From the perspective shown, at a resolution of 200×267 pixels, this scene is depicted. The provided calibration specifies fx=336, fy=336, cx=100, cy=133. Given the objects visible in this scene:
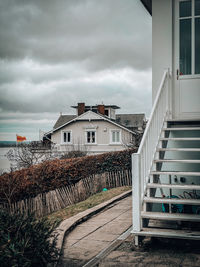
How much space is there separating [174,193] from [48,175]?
15.1 feet

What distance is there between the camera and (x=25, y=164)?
16.5m

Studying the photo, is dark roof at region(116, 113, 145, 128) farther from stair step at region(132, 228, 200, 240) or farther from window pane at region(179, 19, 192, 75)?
stair step at region(132, 228, 200, 240)

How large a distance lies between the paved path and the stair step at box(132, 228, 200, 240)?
809 millimetres

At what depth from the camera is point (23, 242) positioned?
3.80 m

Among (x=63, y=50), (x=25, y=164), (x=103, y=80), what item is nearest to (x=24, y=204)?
(x=25, y=164)

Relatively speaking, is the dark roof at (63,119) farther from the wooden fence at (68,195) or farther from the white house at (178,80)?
the white house at (178,80)

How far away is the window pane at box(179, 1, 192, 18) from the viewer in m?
7.42

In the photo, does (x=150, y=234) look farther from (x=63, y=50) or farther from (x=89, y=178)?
(x=63, y=50)

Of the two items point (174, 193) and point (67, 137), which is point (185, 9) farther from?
point (67, 137)

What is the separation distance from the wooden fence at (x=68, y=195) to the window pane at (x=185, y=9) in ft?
17.6

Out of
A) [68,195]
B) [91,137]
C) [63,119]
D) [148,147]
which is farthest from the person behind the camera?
[63,119]

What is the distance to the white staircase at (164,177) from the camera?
5.28 m

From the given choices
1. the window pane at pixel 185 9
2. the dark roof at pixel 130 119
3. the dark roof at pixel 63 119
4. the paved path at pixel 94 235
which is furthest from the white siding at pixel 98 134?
the window pane at pixel 185 9

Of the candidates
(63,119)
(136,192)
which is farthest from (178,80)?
(63,119)
